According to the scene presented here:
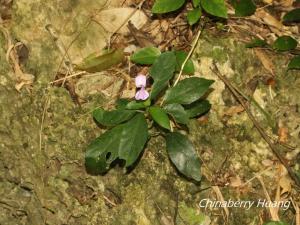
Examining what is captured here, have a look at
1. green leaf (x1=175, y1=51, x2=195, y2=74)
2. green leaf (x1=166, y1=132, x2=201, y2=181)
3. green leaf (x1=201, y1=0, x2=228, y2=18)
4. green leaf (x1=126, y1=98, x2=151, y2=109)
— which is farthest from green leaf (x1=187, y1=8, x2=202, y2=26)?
green leaf (x1=166, y1=132, x2=201, y2=181)

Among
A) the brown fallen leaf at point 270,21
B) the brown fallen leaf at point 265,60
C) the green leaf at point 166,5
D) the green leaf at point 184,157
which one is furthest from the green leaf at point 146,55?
the brown fallen leaf at point 270,21

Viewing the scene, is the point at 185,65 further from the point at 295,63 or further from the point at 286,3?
the point at 286,3

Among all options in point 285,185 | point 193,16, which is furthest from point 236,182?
point 193,16

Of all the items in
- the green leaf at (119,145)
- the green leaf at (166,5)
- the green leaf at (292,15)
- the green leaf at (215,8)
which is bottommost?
the green leaf at (119,145)

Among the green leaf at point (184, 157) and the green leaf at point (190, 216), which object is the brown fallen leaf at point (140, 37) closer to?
the green leaf at point (184, 157)

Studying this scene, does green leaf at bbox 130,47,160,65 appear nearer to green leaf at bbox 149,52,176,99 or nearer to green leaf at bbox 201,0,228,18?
green leaf at bbox 149,52,176,99

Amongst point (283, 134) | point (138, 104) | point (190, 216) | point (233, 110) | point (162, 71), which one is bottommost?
point (190, 216)
